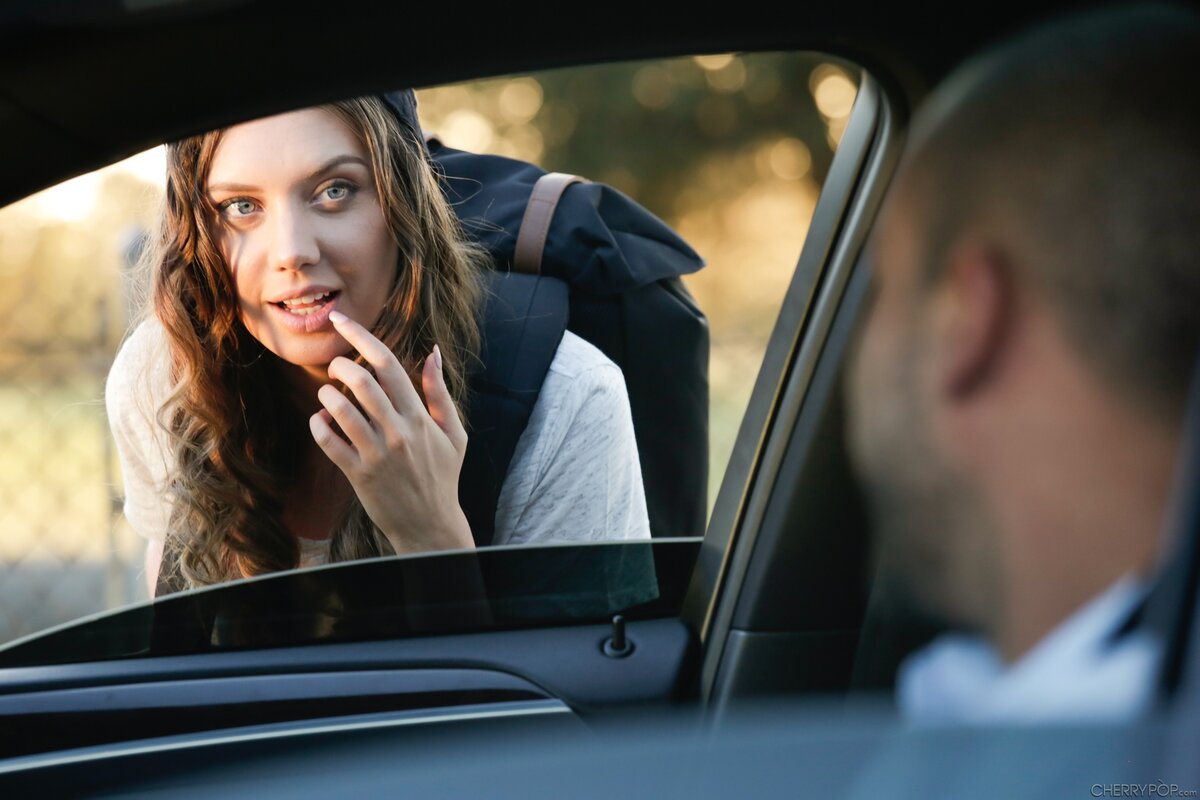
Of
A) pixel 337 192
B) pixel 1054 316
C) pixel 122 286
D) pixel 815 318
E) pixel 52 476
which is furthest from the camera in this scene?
pixel 52 476

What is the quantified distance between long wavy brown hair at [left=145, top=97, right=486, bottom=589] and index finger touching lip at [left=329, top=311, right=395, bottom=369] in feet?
0.21

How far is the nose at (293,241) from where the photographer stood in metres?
1.81

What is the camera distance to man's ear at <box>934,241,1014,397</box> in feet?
2.63

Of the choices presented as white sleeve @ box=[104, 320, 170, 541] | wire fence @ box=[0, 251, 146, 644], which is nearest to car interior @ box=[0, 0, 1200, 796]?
white sleeve @ box=[104, 320, 170, 541]

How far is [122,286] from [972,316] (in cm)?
197

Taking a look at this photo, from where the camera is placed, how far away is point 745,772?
0.79m

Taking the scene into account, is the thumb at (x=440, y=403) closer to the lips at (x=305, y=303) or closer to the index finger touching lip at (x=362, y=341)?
the index finger touching lip at (x=362, y=341)

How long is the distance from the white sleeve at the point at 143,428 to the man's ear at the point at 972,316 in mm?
1466

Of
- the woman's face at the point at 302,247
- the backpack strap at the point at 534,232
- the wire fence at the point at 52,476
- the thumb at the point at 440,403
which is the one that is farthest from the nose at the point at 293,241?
the wire fence at the point at 52,476

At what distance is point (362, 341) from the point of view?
1.81 m

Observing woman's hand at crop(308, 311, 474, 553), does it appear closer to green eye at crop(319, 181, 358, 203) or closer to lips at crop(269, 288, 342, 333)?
lips at crop(269, 288, 342, 333)

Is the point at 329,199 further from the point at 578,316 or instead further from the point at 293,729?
the point at 293,729

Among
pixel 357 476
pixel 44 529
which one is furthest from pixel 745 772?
pixel 44 529

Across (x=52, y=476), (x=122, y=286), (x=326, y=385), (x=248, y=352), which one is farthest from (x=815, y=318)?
(x=52, y=476)
